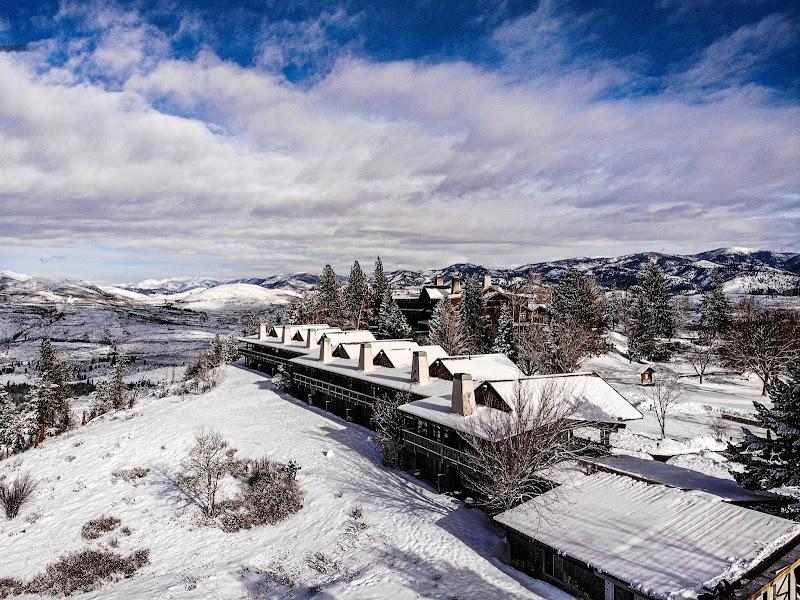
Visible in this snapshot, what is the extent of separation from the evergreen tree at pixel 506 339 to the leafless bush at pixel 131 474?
1401 inches

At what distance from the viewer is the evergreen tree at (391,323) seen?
6372 centimetres

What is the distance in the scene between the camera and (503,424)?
22484 mm

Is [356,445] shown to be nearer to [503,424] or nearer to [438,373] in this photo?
[438,373]

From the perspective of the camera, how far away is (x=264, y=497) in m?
26.7

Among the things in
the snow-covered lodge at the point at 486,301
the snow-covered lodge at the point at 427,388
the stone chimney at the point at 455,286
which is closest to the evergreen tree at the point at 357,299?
the snow-covered lodge at the point at 486,301

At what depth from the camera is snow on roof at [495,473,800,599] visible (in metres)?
13.6

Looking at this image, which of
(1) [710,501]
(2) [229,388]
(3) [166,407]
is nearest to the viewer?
(1) [710,501]

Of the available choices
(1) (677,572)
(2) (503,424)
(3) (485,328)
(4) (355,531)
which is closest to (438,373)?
(2) (503,424)

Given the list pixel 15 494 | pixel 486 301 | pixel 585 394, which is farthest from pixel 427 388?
pixel 486 301

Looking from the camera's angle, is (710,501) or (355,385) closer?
(710,501)

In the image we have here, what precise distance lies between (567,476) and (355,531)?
1022 cm

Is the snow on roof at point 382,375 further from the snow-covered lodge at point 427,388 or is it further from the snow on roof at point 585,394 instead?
the snow on roof at point 585,394

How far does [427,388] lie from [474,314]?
3387 centimetres

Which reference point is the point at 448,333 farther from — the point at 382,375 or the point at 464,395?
the point at 464,395
